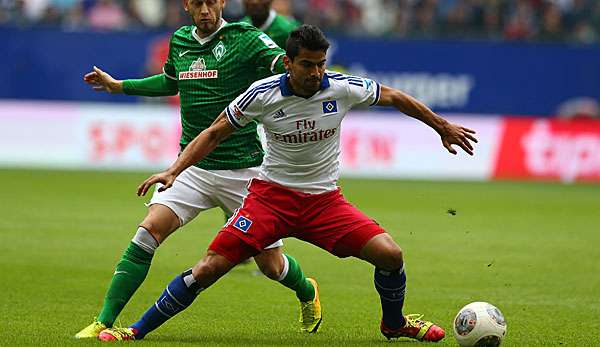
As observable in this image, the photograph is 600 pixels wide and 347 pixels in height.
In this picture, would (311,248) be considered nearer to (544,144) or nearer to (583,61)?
(544,144)

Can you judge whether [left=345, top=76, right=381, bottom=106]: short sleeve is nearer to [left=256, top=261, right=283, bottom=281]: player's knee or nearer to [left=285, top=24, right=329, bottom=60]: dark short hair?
[left=285, top=24, right=329, bottom=60]: dark short hair

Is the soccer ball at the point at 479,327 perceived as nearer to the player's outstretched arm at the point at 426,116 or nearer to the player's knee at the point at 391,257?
the player's knee at the point at 391,257

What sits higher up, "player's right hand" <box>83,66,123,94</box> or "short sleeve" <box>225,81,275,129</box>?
"short sleeve" <box>225,81,275,129</box>

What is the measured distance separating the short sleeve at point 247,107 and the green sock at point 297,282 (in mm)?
1434

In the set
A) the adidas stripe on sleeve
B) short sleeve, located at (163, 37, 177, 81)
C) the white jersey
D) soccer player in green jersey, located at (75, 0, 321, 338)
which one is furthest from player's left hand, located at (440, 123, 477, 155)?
short sleeve, located at (163, 37, 177, 81)

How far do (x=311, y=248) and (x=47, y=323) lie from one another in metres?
5.98

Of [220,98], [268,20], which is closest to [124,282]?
[220,98]

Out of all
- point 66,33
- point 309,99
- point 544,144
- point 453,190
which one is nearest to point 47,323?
point 309,99

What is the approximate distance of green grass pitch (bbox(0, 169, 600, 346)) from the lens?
28.0 ft

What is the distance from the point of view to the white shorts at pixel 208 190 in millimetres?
8406

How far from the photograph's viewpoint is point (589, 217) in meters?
17.7

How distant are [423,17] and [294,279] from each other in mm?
19268

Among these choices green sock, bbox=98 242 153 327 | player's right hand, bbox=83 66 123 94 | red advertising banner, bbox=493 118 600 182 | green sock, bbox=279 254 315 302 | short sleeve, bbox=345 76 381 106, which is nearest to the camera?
short sleeve, bbox=345 76 381 106

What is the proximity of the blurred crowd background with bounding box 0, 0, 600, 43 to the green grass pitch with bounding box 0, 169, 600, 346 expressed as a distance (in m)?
6.87
